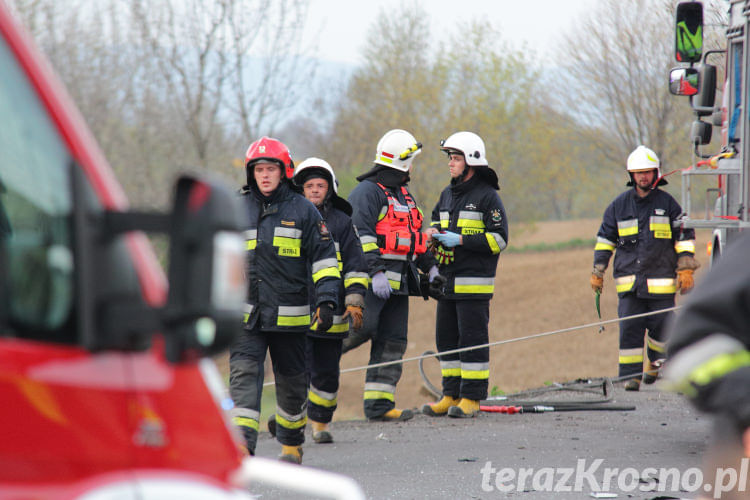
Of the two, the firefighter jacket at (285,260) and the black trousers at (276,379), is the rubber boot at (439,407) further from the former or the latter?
the firefighter jacket at (285,260)

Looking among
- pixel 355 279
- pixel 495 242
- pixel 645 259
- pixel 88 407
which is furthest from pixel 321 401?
pixel 88 407

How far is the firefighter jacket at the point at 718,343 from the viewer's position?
182 cm

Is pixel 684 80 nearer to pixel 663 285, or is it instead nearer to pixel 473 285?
pixel 663 285

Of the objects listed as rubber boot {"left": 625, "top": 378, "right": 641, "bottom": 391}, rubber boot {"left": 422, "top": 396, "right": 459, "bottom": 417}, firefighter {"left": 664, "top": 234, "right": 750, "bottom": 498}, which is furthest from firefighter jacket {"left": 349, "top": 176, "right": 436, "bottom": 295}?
firefighter {"left": 664, "top": 234, "right": 750, "bottom": 498}

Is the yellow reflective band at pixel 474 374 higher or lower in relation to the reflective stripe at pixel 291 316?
lower

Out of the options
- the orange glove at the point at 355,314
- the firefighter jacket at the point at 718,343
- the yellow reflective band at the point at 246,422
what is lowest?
the yellow reflective band at the point at 246,422

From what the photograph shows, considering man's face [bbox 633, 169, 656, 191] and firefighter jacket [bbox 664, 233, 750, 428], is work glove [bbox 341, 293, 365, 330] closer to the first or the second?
man's face [bbox 633, 169, 656, 191]

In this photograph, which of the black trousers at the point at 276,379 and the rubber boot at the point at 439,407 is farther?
the rubber boot at the point at 439,407

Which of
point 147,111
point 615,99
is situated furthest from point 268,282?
point 615,99

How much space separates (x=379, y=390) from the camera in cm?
844

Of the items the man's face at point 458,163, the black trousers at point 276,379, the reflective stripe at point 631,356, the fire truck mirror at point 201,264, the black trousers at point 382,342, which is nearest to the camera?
the fire truck mirror at point 201,264

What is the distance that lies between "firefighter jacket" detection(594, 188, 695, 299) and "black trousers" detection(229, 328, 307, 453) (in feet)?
13.9

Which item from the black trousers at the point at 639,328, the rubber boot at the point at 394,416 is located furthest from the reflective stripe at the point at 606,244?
the rubber boot at the point at 394,416

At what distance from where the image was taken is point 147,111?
23.1 metres
